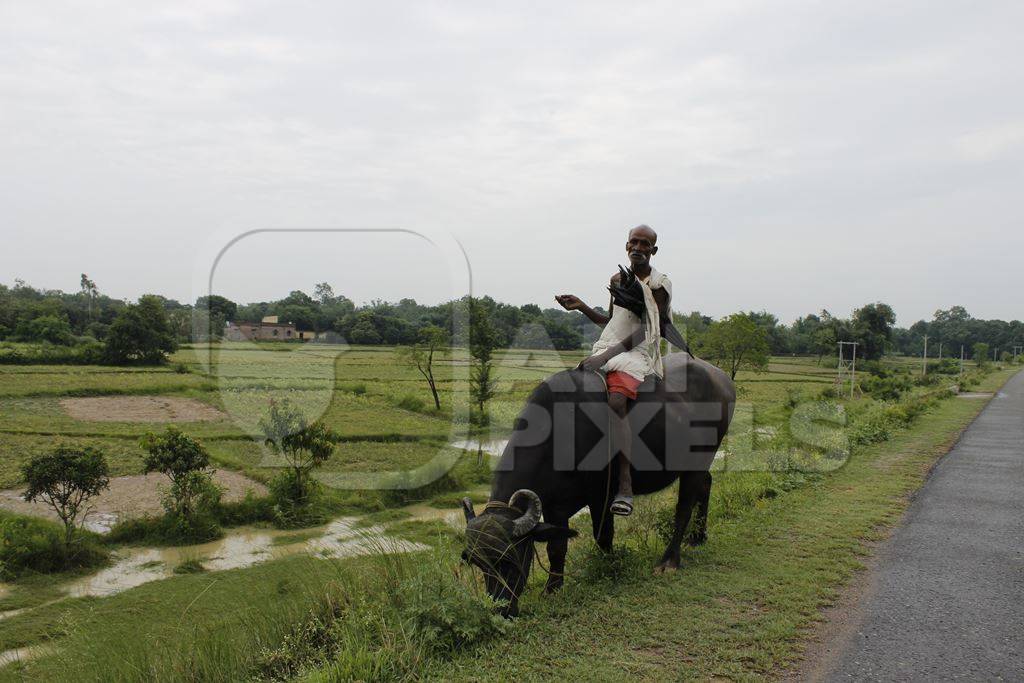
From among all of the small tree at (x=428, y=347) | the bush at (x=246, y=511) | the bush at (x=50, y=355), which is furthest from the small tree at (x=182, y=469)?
the bush at (x=50, y=355)

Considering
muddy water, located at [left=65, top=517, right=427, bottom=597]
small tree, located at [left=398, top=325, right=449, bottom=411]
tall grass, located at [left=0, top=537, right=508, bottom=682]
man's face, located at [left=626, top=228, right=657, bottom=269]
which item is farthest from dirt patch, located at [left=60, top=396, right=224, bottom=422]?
man's face, located at [left=626, top=228, right=657, bottom=269]

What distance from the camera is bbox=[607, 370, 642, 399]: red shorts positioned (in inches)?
195

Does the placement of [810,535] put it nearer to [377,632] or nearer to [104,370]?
[377,632]

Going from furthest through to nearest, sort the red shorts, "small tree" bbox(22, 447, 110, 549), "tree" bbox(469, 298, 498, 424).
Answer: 1. "tree" bbox(469, 298, 498, 424)
2. "small tree" bbox(22, 447, 110, 549)
3. the red shorts

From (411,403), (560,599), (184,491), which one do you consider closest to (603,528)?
(560,599)

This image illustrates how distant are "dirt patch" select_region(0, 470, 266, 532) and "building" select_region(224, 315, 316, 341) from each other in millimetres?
3857

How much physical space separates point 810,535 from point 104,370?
3621cm

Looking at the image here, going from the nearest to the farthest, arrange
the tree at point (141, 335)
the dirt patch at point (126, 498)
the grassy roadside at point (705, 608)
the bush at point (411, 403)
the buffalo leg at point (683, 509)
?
1. the grassy roadside at point (705, 608)
2. the buffalo leg at point (683, 509)
3. the dirt patch at point (126, 498)
4. the bush at point (411, 403)
5. the tree at point (141, 335)

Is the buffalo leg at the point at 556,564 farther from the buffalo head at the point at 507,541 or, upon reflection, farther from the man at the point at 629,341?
the man at the point at 629,341

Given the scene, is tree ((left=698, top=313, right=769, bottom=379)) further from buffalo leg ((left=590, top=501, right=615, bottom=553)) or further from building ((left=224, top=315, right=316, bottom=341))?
buffalo leg ((left=590, top=501, right=615, bottom=553))

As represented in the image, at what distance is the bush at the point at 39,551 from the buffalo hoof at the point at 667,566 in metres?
9.35

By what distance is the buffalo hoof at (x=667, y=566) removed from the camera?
5.32 m

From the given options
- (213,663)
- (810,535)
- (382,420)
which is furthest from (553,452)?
(382,420)

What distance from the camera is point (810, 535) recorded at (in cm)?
642
